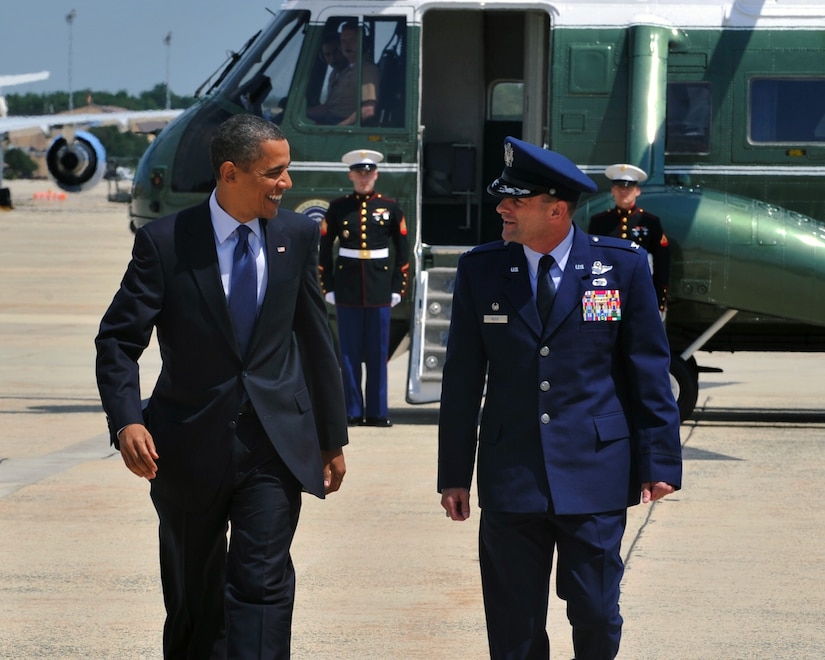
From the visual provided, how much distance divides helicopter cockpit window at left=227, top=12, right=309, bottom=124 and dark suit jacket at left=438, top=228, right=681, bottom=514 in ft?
24.4

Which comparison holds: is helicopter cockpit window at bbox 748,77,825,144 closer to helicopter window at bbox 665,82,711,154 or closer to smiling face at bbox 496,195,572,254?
helicopter window at bbox 665,82,711,154

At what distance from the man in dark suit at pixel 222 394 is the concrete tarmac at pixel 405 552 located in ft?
3.30

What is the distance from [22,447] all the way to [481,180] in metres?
4.44

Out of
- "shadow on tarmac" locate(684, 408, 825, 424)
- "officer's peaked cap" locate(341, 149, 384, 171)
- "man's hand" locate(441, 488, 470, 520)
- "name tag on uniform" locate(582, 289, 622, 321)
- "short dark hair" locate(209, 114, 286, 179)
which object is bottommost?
"shadow on tarmac" locate(684, 408, 825, 424)

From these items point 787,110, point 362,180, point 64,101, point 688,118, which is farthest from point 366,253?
point 64,101

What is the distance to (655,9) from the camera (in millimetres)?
11336

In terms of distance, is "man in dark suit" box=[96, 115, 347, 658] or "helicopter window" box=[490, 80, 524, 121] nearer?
"man in dark suit" box=[96, 115, 347, 658]

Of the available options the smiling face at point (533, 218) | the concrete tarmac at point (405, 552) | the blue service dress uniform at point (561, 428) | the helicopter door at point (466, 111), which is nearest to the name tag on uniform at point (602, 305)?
the blue service dress uniform at point (561, 428)

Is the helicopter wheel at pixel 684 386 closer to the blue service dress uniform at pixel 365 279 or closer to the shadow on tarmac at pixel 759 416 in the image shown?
the shadow on tarmac at pixel 759 416

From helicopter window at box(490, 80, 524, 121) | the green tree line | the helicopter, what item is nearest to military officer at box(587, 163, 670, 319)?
the helicopter

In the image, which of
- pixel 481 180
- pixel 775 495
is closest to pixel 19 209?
pixel 481 180

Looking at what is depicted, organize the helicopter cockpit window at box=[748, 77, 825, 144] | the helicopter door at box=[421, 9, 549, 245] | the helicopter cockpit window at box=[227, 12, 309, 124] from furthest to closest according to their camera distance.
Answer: the helicopter door at box=[421, 9, 549, 245]
the helicopter cockpit window at box=[227, 12, 309, 124]
the helicopter cockpit window at box=[748, 77, 825, 144]

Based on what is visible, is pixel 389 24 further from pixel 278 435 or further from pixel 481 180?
pixel 278 435

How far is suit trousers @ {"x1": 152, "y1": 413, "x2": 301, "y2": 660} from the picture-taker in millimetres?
4375
